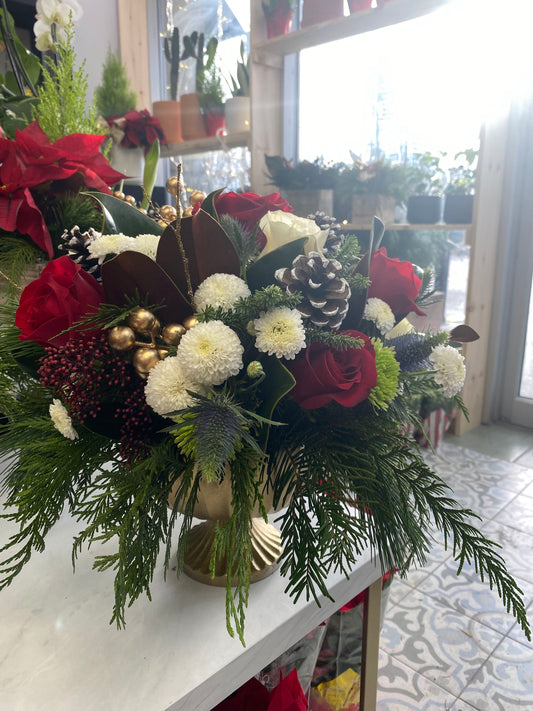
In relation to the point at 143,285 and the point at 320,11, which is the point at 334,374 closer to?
the point at 143,285

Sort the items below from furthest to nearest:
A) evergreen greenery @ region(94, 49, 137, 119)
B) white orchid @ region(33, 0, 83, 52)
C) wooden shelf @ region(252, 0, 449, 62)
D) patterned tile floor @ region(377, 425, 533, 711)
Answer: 1. wooden shelf @ region(252, 0, 449, 62)
2. evergreen greenery @ region(94, 49, 137, 119)
3. patterned tile floor @ region(377, 425, 533, 711)
4. white orchid @ region(33, 0, 83, 52)

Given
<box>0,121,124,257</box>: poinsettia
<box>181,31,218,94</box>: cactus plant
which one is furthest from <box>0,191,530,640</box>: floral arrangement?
<box>181,31,218,94</box>: cactus plant

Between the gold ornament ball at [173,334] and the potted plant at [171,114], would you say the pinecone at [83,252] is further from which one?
the potted plant at [171,114]

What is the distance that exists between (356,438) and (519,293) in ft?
8.06

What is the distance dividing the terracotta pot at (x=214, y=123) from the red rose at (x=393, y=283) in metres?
2.58

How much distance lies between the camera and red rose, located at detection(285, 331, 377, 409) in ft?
1.41

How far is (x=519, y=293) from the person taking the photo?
2.61m

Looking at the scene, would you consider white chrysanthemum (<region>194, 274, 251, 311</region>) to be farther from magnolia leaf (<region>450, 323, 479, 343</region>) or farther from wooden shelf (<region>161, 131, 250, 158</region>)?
wooden shelf (<region>161, 131, 250, 158</region>)

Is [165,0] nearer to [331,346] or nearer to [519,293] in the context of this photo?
[519,293]

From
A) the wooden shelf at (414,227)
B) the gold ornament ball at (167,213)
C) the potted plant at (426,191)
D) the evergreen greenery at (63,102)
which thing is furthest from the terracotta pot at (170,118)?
the gold ornament ball at (167,213)

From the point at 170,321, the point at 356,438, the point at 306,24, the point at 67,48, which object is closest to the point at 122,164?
the point at 67,48

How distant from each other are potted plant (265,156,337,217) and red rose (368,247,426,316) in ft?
6.63

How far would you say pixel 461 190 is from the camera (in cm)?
242

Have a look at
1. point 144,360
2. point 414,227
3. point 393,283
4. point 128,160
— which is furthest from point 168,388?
point 414,227
